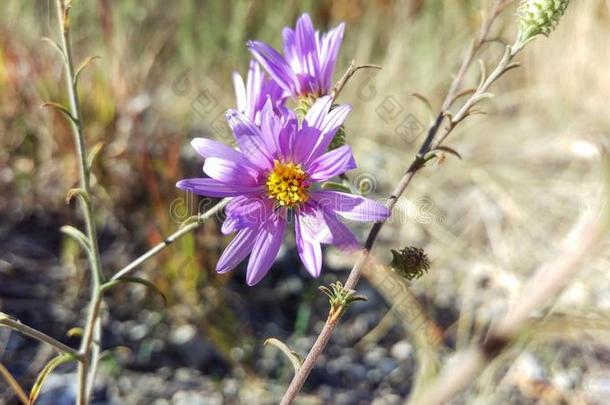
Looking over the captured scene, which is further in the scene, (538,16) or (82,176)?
(82,176)

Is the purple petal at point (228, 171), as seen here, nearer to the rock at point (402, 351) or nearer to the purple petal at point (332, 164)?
the purple petal at point (332, 164)

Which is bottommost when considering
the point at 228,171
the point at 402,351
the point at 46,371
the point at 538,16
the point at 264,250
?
the point at 402,351

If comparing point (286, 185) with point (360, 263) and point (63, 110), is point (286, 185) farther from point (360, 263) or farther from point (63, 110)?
point (63, 110)

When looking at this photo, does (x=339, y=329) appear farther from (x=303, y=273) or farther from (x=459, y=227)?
(x=459, y=227)

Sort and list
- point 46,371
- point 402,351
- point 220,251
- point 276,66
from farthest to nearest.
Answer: point 220,251
point 402,351
point 276,66
point 46,371

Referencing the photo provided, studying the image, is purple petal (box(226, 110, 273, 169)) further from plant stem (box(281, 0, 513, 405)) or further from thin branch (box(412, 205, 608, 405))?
thin branch (box(412, 205, 608, 405))

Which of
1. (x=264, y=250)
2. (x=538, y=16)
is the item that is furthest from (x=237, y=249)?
(x=538, y=16)

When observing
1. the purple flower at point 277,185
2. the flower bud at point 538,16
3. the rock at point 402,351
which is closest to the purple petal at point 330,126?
the purple flower at point 277,185

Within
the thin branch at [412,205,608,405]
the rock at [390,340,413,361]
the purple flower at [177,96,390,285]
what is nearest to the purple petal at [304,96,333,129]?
the purple flower at [177,96,390,285]
